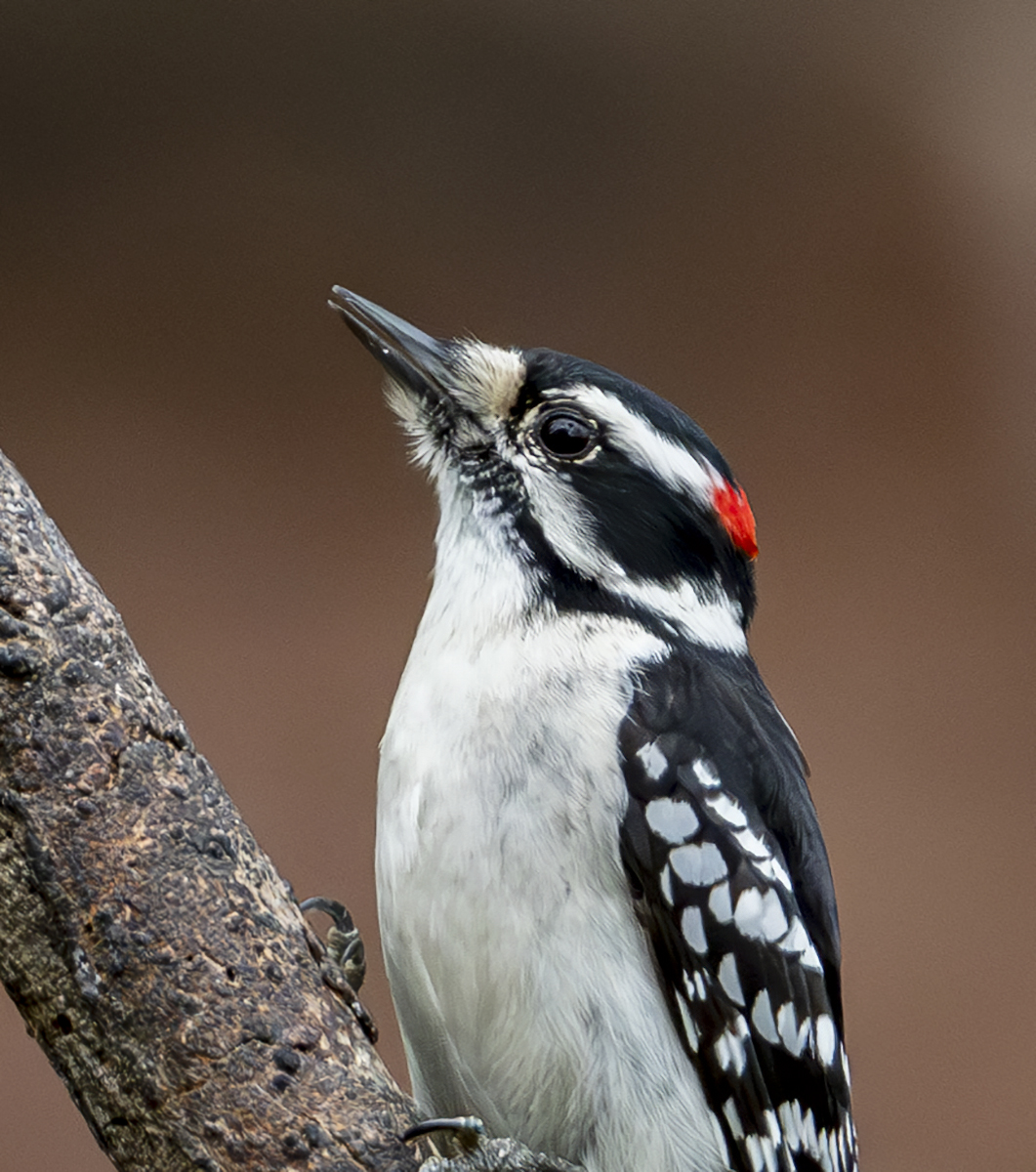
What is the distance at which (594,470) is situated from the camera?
5.62 feet

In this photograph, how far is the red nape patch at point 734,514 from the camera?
174 cm

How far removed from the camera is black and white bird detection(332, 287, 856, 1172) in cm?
149

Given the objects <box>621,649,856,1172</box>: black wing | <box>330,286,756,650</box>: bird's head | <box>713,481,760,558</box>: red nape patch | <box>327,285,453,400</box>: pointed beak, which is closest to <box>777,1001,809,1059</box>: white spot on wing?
<box>621,649,856,1172</box>: black wing

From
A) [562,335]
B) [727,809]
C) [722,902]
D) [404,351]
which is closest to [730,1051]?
[722,902]

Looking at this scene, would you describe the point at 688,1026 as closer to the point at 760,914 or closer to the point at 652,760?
the point at 760,914

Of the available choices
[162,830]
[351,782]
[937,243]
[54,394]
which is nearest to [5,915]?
[162,830]

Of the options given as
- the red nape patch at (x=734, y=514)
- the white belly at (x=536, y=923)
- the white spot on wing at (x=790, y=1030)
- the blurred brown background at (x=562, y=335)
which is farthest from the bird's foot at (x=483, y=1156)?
the blurred brown background at (x=562, y=335)

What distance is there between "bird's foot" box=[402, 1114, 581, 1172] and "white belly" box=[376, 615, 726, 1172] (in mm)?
58

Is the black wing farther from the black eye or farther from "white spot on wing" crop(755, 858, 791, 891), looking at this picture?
the black eye

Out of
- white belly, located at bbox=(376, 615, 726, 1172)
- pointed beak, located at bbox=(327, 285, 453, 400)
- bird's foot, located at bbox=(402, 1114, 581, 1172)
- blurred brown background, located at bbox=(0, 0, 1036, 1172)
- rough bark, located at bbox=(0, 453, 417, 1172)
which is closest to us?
rough bark, located at bbox=(0, 453, 417, 1172)

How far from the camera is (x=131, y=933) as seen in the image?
4.01ft

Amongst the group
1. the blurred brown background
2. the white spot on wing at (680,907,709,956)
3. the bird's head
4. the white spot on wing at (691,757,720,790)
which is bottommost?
the white spot on wing at (680,907,709,956)

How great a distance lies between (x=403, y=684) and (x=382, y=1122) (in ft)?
1.82

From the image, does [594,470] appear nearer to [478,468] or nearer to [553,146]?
[478,468]
